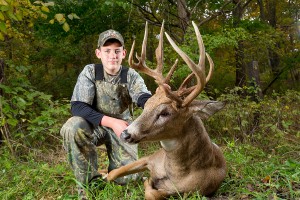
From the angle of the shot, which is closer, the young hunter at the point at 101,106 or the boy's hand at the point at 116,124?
the boy's hand at the point at 116,124

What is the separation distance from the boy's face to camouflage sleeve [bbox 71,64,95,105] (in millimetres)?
226

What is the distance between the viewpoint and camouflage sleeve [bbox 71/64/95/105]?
4.55 meters

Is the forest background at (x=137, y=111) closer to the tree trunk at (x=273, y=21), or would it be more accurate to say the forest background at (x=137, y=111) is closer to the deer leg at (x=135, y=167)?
the deer leg at (x=135, y=167)

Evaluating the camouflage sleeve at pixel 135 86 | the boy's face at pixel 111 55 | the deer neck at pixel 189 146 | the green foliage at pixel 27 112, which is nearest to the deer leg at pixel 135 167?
the deer neck at pixel 189 146

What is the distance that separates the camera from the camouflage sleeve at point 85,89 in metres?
4.55

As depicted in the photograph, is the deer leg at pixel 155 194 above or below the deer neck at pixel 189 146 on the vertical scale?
below

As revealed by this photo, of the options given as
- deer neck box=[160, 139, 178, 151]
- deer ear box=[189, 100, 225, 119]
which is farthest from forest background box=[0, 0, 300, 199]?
deer ear box=[189, 100, 225, 119]

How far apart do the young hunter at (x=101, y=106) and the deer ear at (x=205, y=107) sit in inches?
34.3

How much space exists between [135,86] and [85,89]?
59 centimetres

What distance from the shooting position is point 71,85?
15.5m

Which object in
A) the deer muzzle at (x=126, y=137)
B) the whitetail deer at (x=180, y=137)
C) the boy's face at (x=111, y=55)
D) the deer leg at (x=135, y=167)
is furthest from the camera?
the boy's face at (x=111, y=55)

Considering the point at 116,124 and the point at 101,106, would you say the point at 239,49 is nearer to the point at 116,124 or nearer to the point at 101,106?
the point at 101,106

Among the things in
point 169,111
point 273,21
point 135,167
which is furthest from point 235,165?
point 273,21

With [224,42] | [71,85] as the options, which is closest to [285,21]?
[71,85]
